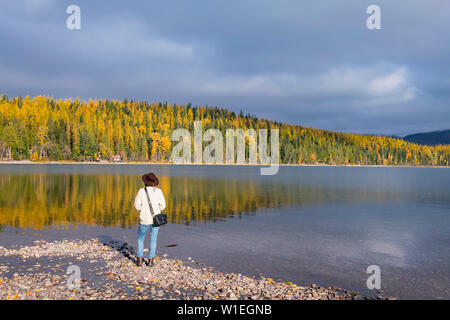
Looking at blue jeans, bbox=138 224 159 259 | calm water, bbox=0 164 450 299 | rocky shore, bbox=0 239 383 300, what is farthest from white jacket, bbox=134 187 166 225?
calm water, bbox=0 164 450 299

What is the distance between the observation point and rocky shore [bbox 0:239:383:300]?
35.4 feet

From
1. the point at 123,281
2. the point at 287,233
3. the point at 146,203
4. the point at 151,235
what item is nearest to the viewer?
the point at 123,281

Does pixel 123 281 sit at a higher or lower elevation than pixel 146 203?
lower

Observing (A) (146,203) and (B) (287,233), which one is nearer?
(A) (146,203)

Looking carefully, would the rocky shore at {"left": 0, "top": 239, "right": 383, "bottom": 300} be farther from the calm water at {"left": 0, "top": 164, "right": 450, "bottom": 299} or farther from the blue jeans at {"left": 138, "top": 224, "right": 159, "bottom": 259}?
the calm water at {"left": 0, "top": 164, "right": 450, "bottom": 299}

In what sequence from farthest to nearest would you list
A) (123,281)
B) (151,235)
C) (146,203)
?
1. (151,235)
2. (146,203)
3. (123,281)

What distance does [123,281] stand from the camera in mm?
12008

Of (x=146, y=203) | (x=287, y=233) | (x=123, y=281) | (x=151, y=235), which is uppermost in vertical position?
(x=146, y=203)

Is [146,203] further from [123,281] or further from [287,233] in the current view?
[287,233]

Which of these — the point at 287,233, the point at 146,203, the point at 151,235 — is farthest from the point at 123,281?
the point at 287,233

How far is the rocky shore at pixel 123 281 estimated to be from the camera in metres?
10.8

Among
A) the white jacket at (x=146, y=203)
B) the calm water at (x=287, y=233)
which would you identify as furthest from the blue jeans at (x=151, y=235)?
the calm water at (x=287, y=233)
